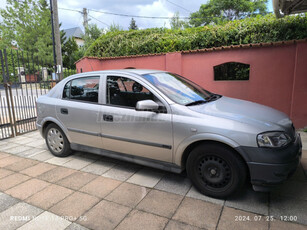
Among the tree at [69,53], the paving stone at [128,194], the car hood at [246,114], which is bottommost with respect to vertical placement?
the paving stone at [128,194]

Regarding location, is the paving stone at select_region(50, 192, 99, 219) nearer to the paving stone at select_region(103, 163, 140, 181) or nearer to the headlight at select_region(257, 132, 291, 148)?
the paving stone at select_region(103, 163, 140, 181)

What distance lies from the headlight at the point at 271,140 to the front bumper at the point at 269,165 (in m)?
0.05

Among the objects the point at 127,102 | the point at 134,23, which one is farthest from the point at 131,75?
the point at 134,23

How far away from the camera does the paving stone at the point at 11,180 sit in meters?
3.28

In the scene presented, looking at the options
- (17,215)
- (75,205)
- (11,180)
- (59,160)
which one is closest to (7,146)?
(59,160)

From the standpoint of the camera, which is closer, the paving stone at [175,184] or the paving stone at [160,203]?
the paving stone at [160,203]

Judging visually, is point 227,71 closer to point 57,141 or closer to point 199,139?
point 199,139

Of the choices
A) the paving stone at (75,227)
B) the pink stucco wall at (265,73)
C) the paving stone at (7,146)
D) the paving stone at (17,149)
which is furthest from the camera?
the pink stucco wall at (265,73)

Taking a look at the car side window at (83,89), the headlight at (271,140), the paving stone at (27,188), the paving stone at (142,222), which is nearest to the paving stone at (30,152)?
the paving stone at (27,188)

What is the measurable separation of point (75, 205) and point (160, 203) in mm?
1065

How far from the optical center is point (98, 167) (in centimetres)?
383

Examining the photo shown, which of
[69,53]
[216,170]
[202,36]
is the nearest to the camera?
[216,170]

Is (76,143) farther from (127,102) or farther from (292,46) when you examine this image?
(292,46)

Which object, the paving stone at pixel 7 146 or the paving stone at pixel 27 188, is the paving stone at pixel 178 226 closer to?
the paving stone at pixel 27 188
